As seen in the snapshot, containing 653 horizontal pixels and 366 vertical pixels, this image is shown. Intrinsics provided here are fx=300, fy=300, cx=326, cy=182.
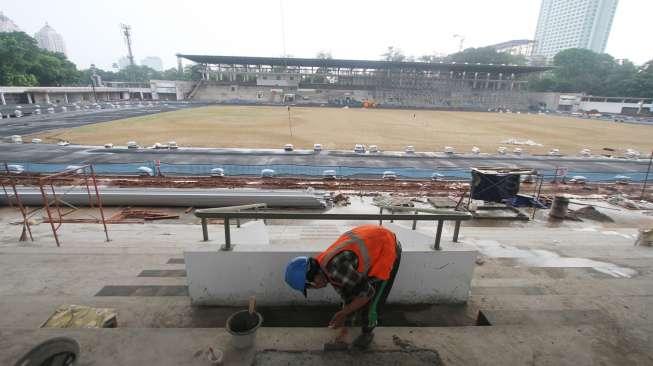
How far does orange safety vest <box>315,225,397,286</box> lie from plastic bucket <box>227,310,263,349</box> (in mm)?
931

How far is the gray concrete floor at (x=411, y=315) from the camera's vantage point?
9.21ft

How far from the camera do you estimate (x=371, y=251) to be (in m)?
2.63

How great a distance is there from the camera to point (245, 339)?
2.80 metres

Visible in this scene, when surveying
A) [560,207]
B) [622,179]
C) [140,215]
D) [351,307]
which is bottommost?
[622,179]

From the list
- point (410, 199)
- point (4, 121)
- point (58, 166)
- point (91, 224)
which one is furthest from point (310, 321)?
point (4, 121)

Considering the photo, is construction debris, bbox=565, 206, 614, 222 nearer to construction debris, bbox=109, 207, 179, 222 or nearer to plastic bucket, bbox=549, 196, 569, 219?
plastic bucket, bbox=549, 196, 569, 219

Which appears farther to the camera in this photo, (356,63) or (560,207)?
(356,63)

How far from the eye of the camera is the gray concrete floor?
9.21 feet

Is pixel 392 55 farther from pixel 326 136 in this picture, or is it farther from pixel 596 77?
pixel 326 136

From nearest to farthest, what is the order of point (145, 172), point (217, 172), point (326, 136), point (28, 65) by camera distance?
point (145, 172) → point (217, 172) → point (326, 136) → point (28, 65)

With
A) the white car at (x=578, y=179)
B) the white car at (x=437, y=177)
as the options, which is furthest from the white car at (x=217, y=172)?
the white car at (x=578, y=179)

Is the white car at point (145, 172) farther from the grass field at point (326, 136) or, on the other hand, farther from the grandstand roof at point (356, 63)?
the grandstand roof at point (356, 63)

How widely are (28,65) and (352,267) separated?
3177 inches

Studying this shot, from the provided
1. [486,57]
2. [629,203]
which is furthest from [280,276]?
[486,57]
